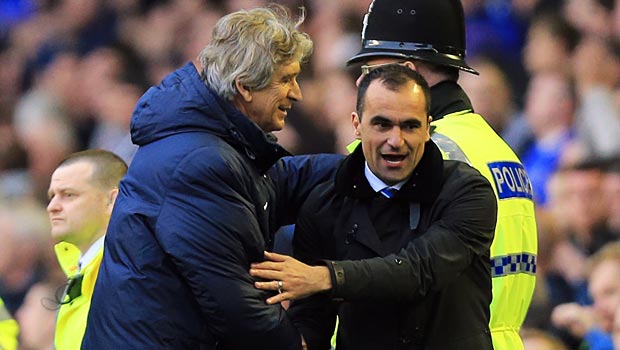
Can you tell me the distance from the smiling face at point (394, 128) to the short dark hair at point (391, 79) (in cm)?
1

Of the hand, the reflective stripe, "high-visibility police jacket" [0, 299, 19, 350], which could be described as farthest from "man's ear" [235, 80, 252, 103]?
"high-visibility police jacket" [0, 299, 19, 350]

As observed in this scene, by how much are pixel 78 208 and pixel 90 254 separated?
243 millimetres

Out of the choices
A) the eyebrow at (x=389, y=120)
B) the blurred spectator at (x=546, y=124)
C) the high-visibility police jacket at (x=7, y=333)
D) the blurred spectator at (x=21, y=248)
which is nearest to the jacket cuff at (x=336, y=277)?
the eyebrow at (x=389, y=120)

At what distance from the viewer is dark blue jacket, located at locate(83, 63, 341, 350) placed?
2.94 meters

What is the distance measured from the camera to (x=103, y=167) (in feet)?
14.8

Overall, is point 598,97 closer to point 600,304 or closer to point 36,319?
point 600,304

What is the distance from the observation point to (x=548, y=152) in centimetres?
547

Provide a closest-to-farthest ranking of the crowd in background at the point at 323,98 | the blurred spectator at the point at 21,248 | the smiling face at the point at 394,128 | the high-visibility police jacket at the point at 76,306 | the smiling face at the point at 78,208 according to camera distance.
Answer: the smiling face at the point at 394,128 < the high-visibility police jacket at the point at 76,306 < the smiling face at the point at 78,208 < the crowd in background at the point at 323,98 < the blurred spectator at the point at 21,248

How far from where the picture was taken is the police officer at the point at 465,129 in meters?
3.59

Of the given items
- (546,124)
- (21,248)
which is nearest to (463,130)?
(546,124)

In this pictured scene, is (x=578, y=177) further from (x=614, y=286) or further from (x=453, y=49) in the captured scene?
(x=453, y=49)

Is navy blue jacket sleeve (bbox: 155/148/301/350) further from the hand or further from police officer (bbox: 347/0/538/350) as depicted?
police officer (bbox: 347/0/538/350)

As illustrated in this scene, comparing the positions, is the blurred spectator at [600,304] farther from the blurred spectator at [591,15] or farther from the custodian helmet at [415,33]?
the custodian helmet at [415,33]

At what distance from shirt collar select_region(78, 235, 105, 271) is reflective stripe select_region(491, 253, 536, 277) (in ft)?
4.44
